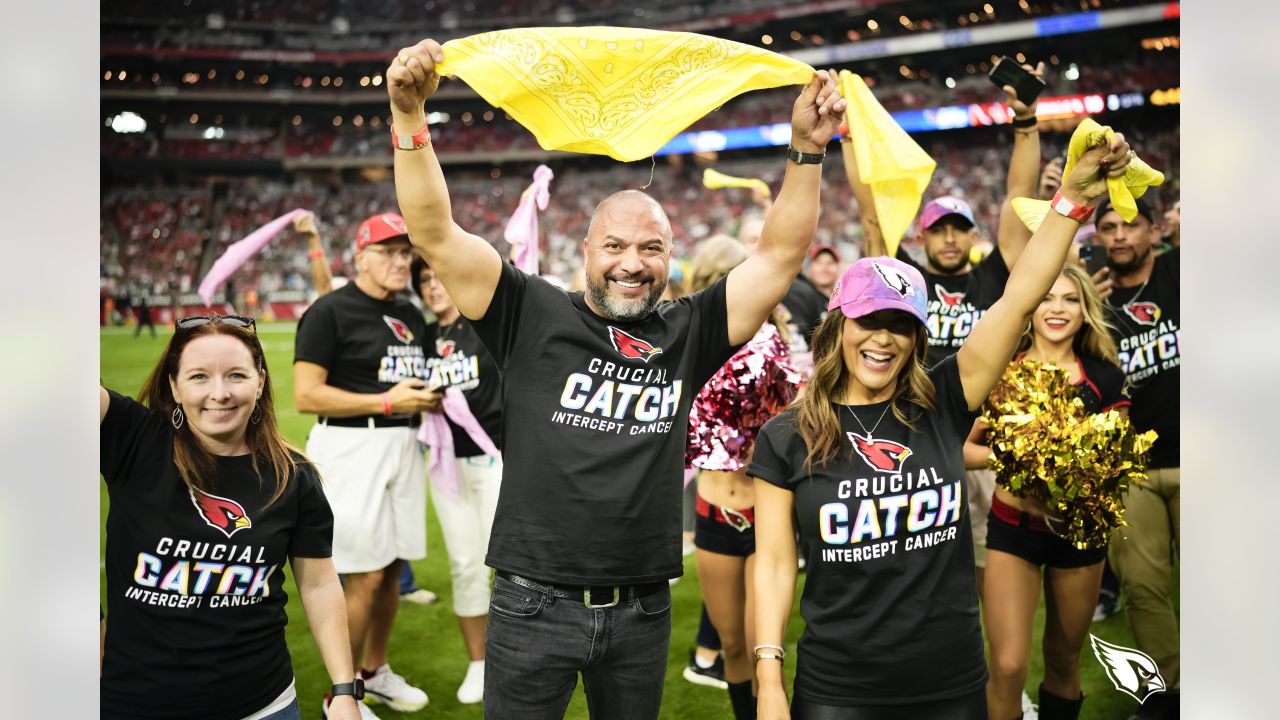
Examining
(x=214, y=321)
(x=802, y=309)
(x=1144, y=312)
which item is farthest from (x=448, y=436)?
(x=1144, y=312)

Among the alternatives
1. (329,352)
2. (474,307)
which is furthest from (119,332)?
(474,307)

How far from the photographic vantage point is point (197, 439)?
2531mm

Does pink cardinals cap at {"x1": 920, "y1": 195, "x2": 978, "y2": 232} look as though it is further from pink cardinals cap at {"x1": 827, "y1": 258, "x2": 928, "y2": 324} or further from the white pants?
the white pants

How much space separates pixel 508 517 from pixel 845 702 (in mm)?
1050

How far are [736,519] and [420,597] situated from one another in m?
3.31

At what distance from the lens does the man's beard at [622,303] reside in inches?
107

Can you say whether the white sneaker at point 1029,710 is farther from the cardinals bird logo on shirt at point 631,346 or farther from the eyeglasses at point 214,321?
the eyeglasses at point 214,321

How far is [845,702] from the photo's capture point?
7.97 ft

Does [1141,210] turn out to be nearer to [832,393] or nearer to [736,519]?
[736,519]

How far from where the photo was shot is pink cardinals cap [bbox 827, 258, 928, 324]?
8.36 ft

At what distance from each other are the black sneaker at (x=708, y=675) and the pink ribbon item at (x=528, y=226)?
225 centimetres

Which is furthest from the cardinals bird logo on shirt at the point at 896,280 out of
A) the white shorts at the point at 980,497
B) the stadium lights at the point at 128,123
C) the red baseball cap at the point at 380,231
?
the stadium lights at the point at 128,123

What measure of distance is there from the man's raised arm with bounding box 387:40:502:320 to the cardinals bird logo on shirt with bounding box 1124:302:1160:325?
3226mm
